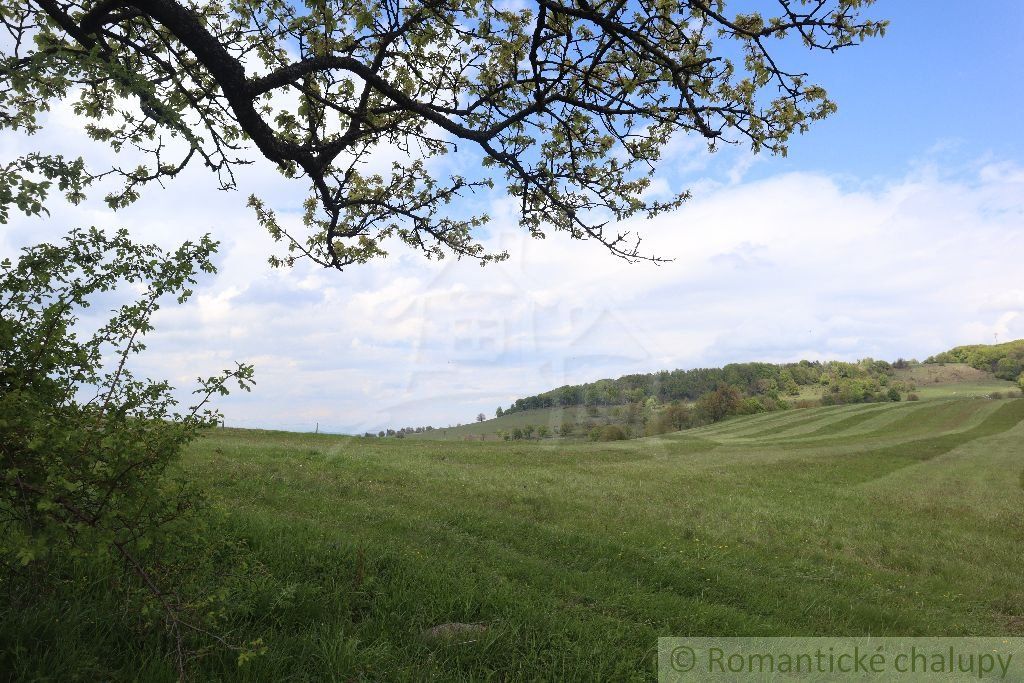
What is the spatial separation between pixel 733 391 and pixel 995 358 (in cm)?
8090

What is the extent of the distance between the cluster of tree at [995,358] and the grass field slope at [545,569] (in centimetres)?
11284

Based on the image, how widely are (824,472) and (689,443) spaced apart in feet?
54.1

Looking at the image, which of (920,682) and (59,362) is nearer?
(59,362)

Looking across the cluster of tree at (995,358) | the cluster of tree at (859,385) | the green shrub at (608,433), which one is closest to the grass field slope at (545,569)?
the green shrub at (608,433)

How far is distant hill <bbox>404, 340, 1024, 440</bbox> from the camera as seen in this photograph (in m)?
49.7

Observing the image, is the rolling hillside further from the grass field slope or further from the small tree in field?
the small tree in field

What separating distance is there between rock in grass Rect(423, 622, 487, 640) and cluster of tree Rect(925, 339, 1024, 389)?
422 feet

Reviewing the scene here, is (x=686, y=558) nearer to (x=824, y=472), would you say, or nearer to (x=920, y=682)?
(x=920, y=682)

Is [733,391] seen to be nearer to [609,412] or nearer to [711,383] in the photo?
[711,383]

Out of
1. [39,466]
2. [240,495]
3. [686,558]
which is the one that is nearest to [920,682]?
[686,558]

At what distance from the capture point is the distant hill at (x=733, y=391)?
4969 centimetres

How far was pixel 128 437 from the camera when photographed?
398 centimetres

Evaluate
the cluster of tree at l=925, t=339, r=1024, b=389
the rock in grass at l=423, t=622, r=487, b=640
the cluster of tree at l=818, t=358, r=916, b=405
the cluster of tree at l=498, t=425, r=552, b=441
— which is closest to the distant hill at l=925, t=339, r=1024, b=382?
the cluster of tree at l=925, t=339, r=1024, b=389

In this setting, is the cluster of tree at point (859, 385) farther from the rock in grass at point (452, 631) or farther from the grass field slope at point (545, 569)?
the rock in grass at point (452, 631)
